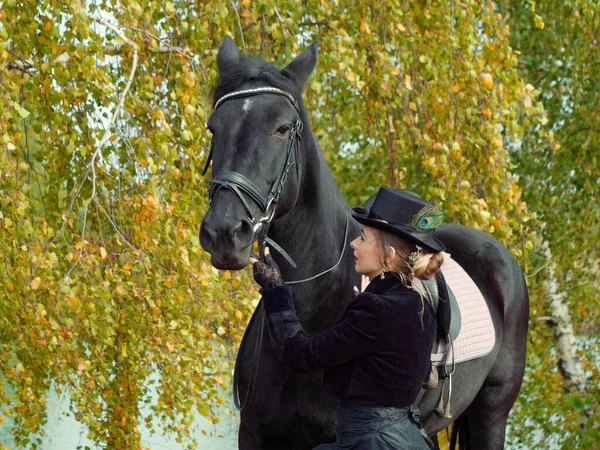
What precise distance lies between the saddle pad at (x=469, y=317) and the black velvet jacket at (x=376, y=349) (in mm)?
1034

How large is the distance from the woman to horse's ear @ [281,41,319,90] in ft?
2.10

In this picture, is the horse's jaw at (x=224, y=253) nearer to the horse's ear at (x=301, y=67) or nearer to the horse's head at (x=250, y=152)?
the horse's head at (x=250, y=152)

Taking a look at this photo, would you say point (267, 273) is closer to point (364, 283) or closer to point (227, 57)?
point (364, 283)

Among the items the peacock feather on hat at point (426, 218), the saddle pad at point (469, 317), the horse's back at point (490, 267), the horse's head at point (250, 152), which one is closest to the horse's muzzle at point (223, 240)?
the horse's head at point (250, 152)

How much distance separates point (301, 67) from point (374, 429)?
1277 millimetres

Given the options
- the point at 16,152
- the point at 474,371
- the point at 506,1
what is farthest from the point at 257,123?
the point at 506,1

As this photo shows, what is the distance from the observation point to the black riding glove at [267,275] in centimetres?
270

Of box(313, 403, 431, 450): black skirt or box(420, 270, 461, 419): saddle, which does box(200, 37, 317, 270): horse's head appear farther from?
box(420, 270, 461, 419): saddle

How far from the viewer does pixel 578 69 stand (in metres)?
7.71

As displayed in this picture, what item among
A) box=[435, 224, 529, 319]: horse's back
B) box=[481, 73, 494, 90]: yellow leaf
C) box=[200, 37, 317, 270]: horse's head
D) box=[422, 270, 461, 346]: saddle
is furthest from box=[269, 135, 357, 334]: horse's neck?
box=[481, 73, 494, 90]: yellow leaf

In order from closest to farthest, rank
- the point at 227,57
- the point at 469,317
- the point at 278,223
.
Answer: the point at 278,223 → the point at 227,57 → the point at 469,317

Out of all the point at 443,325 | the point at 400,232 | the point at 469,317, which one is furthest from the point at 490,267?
the point at 400,232

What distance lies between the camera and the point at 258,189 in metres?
2.68

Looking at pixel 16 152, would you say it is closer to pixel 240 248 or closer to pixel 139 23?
pixel 139 23
